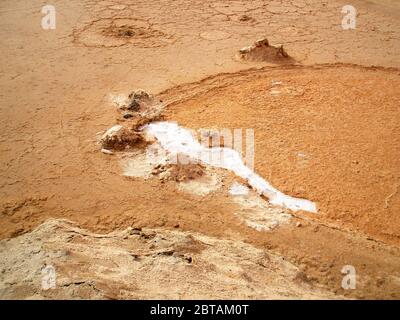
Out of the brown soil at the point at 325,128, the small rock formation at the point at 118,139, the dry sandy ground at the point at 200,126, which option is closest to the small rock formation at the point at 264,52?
the dry sandy ground at the point at 200,126

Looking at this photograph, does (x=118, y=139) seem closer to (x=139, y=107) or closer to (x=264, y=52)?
(x=139, y=107)

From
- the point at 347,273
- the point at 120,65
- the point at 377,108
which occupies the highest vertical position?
the point at 120,65

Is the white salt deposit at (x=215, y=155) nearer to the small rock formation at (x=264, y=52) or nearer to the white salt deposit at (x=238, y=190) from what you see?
the white salt deposit at (x=238, y=190)

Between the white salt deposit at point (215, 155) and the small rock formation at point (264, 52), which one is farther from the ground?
the small rock formation at point (264, 52)

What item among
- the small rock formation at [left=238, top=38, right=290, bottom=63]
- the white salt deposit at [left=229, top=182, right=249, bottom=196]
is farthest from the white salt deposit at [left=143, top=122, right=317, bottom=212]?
the small rock formation at [left=238, top=38, right=290, bottom=63]

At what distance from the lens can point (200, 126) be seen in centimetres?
430

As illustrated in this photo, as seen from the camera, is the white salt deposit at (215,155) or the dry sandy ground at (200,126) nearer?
the dry sandy ground at (200,126)

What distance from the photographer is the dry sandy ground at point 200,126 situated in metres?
2.65

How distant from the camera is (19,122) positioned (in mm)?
4297
